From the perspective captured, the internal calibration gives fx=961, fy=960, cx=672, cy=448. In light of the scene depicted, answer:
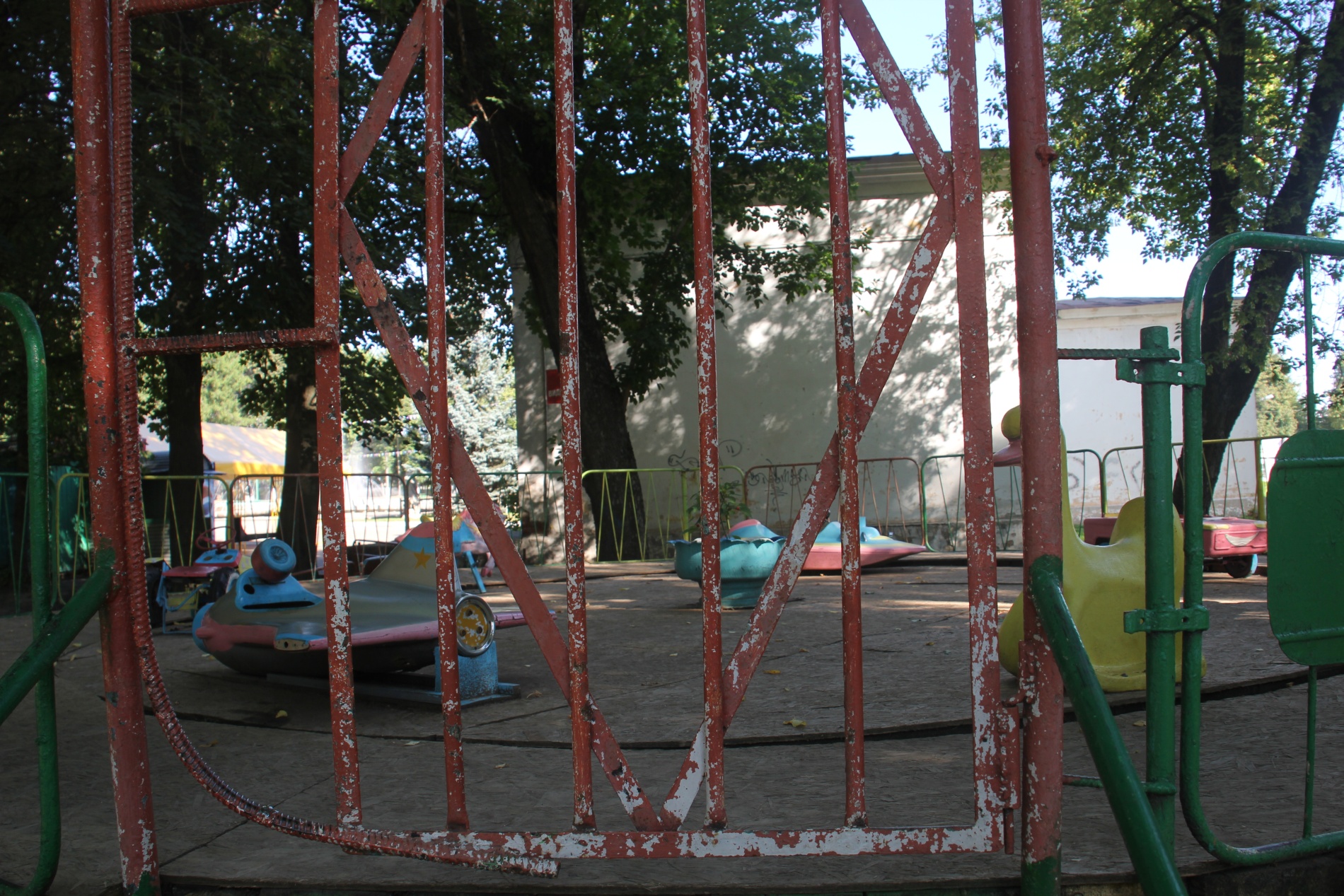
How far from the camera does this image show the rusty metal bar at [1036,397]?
2027 millimetres

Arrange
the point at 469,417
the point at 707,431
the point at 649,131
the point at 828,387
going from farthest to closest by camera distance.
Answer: the point at 469,417 → the point at 828,387 → the point at 649,131 → the point at 707,431

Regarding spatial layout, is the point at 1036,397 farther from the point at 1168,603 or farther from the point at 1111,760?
the point at 1111,760

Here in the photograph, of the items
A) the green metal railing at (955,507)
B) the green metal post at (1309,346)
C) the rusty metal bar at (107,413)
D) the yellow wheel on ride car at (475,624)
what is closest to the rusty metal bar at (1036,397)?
the green metal post at (1309,346)

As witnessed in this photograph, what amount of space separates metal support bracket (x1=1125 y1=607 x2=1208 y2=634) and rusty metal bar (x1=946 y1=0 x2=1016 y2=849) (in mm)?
283

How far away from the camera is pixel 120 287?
7.66 feet

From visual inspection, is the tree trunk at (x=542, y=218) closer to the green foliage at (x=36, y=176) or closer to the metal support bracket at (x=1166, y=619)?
the green foliage at (x=36, y=176)

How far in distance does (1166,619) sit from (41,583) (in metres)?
2.53

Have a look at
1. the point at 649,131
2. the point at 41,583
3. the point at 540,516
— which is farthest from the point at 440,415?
the point at 540,516

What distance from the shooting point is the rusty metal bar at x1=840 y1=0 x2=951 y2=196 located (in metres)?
2.09

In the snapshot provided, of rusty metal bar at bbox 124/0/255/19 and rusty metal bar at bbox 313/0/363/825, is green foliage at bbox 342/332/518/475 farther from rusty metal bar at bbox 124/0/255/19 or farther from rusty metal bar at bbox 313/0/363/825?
rusty metal bar at bbox 313/0/363/825

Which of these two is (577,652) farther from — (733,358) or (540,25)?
(733,358)

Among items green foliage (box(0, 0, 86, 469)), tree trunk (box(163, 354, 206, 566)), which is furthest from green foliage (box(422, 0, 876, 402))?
tree trunk (box(163, 354, 206, 566))

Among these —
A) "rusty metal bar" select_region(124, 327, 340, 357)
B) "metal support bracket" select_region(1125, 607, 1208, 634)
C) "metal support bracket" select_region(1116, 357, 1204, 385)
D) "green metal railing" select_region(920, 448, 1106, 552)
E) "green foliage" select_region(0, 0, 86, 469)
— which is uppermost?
"green foliage" select_region(0, 0, 86, 469)

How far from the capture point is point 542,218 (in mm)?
12242
